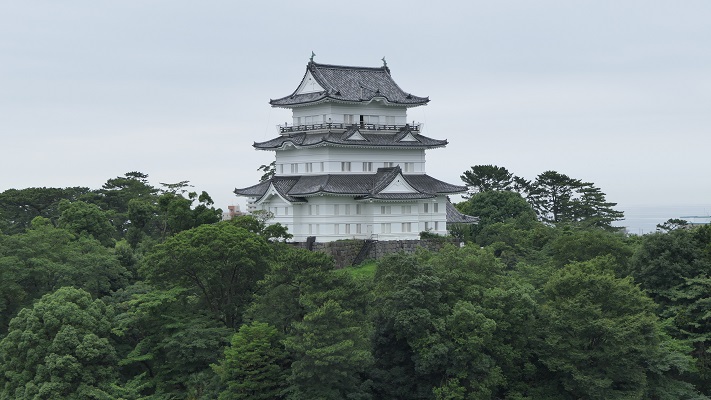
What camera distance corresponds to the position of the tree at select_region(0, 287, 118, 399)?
2942 cm

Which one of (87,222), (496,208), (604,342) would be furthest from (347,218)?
(604,342)

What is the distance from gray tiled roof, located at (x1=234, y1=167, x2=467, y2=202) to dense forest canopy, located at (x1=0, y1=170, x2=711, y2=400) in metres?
7.33

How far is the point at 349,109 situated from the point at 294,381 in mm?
19082

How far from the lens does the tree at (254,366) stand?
28562mm

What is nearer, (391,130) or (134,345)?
(134,345)

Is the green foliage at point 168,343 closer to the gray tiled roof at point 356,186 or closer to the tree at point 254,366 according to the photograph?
the tree at point 254,366

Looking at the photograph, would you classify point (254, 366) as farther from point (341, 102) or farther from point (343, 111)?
point (343, 111)

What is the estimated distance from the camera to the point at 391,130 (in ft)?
147

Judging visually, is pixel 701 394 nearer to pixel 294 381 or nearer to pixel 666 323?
pixel 666 323

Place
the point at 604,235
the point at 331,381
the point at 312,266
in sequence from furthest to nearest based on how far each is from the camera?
1. the point at 604,235
2. the point at 312,266
3. the point at 331,381

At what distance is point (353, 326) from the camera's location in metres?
28.8

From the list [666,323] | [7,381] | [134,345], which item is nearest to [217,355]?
[134,345]

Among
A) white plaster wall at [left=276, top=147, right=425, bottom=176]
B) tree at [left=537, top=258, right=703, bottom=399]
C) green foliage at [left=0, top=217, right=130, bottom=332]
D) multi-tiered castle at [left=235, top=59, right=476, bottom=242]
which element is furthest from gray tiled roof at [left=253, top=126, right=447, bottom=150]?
tree at [left=537, top=258, right=703, bottom=399]

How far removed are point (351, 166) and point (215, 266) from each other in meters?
12.6
